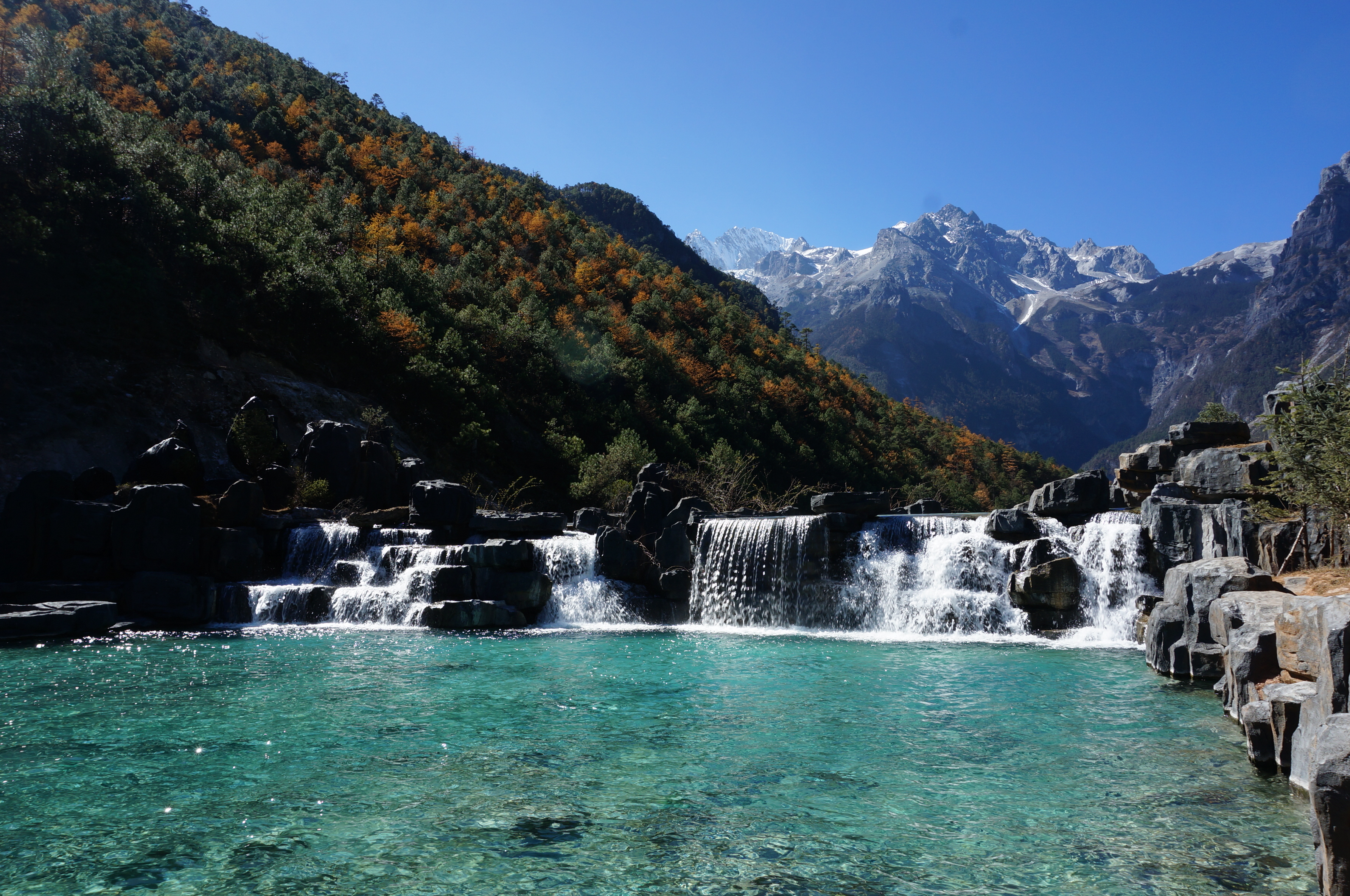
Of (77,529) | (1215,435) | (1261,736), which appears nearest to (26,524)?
(77,529)

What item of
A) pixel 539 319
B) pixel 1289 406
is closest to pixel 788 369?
pixel 539 319

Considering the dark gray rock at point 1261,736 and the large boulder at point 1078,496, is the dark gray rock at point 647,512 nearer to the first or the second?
the large boulder at point 1078,496

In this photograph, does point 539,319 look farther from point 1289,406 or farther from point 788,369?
point 1289,406

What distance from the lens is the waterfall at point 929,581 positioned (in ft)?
65.0

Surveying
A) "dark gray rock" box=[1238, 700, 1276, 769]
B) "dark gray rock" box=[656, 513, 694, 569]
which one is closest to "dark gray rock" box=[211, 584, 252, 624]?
"dark gray rock" box=[656, 513, 694, 569]

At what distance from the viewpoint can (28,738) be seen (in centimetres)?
905

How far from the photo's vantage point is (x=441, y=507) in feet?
76.9

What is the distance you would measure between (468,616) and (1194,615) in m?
16.0

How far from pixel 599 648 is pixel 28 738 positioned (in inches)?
406

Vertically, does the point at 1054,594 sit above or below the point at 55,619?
above

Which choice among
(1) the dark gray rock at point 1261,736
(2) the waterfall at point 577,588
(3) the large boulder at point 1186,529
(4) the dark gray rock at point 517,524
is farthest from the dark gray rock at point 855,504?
(1) the dark gray rock at point 1261,736

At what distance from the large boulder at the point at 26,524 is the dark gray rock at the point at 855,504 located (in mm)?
20722

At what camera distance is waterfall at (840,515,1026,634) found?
1981 cm

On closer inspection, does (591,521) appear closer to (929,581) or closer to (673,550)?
(673,550)
